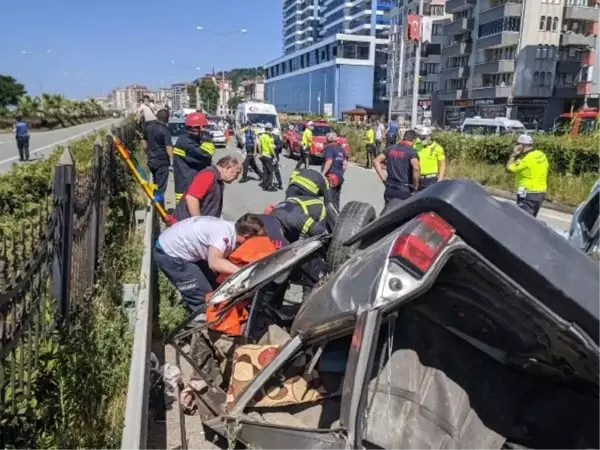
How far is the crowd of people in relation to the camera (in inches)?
175

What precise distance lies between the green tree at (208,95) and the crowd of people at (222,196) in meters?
96.0

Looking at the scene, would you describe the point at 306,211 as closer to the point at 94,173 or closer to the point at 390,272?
the point at 94,173

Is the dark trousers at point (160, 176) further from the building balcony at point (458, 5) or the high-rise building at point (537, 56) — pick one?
the building balcony at point (458, 5)

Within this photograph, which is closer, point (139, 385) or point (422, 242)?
point (422, 242)

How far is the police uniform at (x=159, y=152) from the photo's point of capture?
952cm

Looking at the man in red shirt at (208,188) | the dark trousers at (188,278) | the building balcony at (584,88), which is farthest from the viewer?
the building balcony at (584,88)

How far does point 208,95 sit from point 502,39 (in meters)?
59.9

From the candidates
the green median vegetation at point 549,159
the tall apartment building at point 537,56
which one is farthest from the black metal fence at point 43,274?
the tall apartment building at point 537,56

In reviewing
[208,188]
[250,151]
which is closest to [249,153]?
[250,151]

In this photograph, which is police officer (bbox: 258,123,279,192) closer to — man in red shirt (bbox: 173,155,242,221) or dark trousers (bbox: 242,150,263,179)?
dark trousers (bbox: 242,150,263,179)

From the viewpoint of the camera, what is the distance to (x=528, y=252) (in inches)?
67.1

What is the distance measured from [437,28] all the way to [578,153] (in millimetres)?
67987

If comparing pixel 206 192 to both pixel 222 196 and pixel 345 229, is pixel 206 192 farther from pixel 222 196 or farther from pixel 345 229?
pixel 345 229

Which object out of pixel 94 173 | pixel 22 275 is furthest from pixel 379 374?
pixel 94 173
